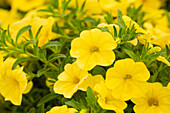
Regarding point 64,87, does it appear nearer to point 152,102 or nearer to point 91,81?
point 91,81

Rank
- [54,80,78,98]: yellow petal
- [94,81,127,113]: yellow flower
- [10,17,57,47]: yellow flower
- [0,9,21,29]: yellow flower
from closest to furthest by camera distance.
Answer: [94,81,127,113]: yellow flower < [54,80,78,98]: yellow petal < [10,17,57,47]: yellow flower < [0,9,21,29]: yellow flower

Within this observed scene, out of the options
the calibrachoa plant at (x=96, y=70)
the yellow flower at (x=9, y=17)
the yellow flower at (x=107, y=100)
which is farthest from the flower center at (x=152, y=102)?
the yellow flower at (x=9, y=17)

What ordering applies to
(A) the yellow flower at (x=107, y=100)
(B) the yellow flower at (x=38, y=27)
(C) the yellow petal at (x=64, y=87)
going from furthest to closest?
(B) the yellow flower at (x=38, y=27) < (C) the yellow petal at (x=64, y=87) < (A) the yellow flower at (x=107, y=100)

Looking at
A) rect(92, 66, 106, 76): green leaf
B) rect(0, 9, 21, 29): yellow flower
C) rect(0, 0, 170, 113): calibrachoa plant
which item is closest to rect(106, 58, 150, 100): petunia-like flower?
rect(0, 0, 170, 113): calibrachoa plant

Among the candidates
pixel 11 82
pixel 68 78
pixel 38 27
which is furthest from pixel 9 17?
pixel 68 78

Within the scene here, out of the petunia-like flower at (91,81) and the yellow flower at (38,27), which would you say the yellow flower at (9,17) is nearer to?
the yellow flower at (38,27)

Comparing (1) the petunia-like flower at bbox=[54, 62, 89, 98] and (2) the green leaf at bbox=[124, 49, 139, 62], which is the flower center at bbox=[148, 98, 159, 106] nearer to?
(2) the green leaf at bbox=[124, 49, 139, 62]

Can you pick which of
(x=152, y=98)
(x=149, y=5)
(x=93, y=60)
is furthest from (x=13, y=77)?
(x=149, y=5)
